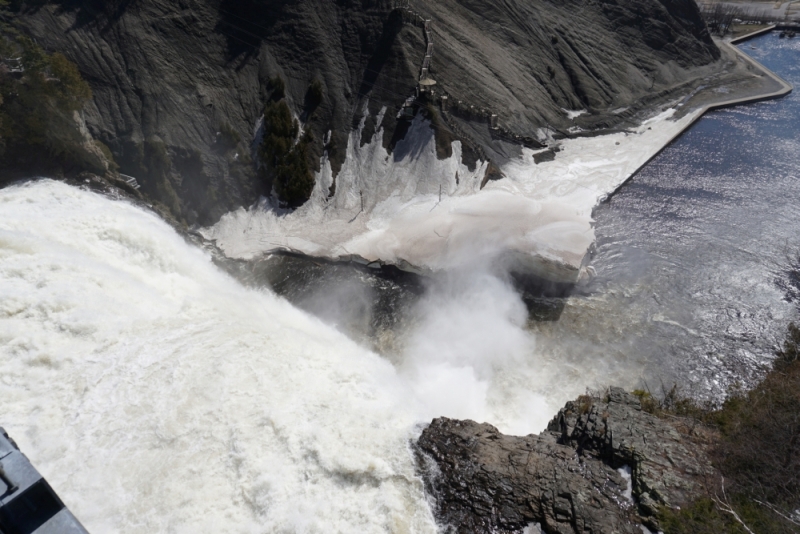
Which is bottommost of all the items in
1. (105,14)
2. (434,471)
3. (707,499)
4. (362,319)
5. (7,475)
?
(362,319)

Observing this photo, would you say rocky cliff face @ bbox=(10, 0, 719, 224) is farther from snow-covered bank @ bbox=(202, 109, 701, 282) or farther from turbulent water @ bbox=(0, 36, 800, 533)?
turbulent water @ bbox=(0, 36, 800, 533)

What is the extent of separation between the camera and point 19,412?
16359 mm

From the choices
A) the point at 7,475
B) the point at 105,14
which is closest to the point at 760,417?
the point at 7,475

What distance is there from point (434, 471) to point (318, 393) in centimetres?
A: 557

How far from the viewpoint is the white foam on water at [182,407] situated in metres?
15.5

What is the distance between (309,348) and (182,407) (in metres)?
6.34

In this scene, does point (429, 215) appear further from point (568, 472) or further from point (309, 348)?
point (568, 472)

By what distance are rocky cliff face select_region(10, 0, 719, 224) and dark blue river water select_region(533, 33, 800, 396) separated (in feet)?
32.3

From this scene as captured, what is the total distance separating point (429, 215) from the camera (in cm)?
3303

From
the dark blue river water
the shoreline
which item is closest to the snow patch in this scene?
the dark blue river water

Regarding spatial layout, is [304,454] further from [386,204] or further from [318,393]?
[386,204]

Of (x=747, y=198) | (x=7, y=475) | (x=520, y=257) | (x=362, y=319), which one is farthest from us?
(x=747, y=198)

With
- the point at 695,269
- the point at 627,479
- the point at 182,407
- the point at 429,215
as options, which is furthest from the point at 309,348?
the point at 695,269

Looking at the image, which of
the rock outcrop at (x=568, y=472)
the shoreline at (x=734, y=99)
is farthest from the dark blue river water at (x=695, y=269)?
the rock outcrop at (x=568, y=472)
